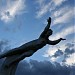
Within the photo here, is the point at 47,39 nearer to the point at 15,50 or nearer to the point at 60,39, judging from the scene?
the point at 60,39

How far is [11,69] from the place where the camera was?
2544 centimetres

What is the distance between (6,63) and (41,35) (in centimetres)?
351

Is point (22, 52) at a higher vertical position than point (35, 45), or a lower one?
lower

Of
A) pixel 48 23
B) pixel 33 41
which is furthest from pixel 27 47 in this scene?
pixel 48 23

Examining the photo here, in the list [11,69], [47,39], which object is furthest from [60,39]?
[11,69]

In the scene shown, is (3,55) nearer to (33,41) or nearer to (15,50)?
(15,50)

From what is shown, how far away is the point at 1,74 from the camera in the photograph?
2517 cm

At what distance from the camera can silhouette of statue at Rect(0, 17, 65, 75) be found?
25.2m

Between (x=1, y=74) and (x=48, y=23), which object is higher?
(x=48, y=23)

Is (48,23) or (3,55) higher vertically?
(48,23)

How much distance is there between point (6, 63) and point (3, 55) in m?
0.67

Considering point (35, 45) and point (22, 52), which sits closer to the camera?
point (35, 45)

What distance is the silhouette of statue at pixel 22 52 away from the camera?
25.2 m

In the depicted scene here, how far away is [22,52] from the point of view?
2556 cm
